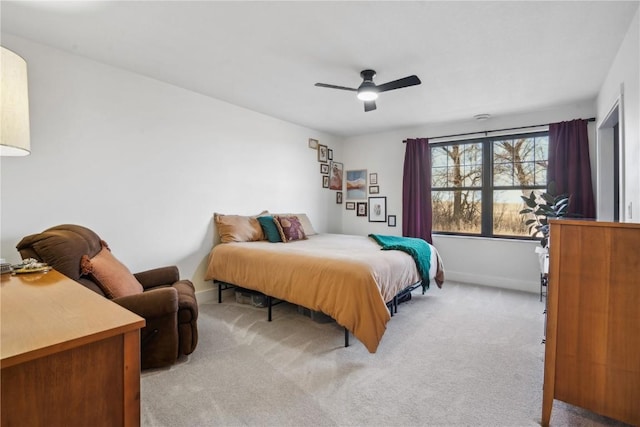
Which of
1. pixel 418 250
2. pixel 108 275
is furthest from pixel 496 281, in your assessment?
pixel 108 275

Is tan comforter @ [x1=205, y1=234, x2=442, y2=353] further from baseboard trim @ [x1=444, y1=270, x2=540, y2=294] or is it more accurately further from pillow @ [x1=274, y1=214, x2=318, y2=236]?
baseboard trim @ [x1=444, y1=270, x2=540, y2=294]

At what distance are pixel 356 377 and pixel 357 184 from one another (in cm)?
395

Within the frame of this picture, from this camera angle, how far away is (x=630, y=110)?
2160 millimetres

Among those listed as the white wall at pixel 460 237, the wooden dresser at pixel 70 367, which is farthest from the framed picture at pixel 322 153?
the wooden dresser at pixel 70 367

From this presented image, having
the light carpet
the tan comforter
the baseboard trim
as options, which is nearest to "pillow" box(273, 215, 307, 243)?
the tan comforter

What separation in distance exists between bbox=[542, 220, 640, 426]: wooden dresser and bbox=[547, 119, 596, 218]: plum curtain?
8.91 ft

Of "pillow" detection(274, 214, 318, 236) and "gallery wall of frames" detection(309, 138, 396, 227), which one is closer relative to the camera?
"pillow" detection(274, 214, 318, 236)

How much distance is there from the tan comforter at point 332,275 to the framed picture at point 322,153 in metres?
2.10

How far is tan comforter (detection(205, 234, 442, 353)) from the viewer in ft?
7.69

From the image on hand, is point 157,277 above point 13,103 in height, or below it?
below

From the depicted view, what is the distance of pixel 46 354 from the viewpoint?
2.28 feet

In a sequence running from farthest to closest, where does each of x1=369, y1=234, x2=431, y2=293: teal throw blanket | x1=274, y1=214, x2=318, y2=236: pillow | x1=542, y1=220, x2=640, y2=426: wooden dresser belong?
x1=274, y1=214, x2=318, y2=236: pillow, x1=369, y1=234, x2=431, y2=293: teal throw blanket, x1=542, y1=220, x2=640, y2=426: wooden dresser

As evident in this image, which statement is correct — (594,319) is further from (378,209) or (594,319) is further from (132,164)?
(378,209)

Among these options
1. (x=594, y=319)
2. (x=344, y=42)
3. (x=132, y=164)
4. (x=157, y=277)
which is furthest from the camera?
(x=132, y=164)
